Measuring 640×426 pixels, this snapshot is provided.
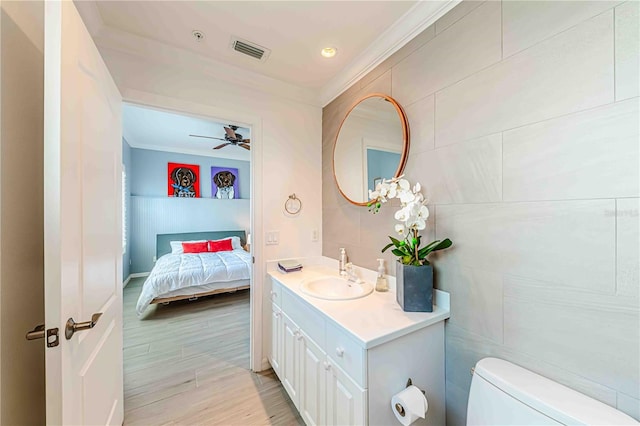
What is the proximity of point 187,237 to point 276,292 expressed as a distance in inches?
162

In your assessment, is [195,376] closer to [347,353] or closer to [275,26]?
[347,353]

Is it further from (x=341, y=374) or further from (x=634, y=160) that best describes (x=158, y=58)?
(x=634, y=160)

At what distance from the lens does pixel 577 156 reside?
0.83 m

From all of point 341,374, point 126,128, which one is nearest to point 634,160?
point 341,374

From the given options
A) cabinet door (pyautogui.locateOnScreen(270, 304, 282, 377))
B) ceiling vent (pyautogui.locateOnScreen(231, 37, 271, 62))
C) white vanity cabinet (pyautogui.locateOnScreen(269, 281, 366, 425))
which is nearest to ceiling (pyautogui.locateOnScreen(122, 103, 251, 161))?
ceiling vent (pyautogui.locateOnScreen(231, 37, 271, 62))

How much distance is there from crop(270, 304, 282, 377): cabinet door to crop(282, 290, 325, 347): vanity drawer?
16 cm

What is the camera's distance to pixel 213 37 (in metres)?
1.53

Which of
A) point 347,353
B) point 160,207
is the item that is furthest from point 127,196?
point 347,353

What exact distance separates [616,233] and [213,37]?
2.16m

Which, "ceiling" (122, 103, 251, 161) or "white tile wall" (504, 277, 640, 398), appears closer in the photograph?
"white tile wall" (504, 277, 640, 398)

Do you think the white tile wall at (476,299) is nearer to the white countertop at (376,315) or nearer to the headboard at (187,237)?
the white countertop at (376,315)

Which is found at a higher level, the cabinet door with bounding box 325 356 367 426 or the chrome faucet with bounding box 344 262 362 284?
the chrome faucet with bounding box 344 262 362 284

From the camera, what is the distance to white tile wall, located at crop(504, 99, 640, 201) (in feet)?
2.40

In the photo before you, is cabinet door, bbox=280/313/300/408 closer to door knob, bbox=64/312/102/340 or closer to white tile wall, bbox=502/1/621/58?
door knob, bbox=64/312/102/340
